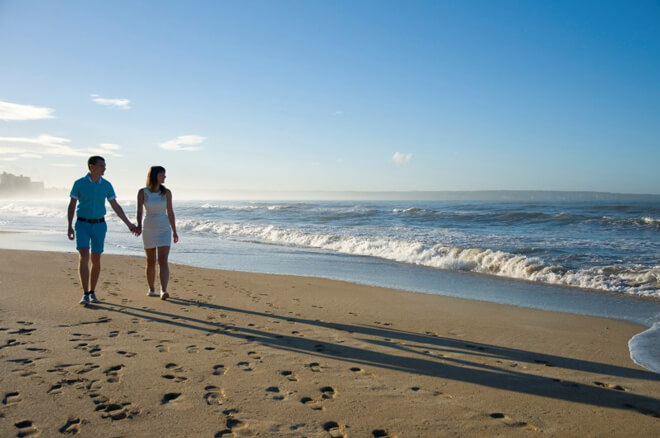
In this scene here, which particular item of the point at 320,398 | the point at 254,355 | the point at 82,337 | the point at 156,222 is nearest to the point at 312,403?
the point at 320,398

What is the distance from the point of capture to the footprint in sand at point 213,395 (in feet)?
9.28

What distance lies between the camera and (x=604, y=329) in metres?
5.44

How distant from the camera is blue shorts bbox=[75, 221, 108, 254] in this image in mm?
5434

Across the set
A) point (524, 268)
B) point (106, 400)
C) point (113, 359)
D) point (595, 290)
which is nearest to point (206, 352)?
point (113, 359)

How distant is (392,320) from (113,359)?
10.5ft

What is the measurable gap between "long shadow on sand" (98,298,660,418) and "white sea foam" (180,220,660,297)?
5139mm

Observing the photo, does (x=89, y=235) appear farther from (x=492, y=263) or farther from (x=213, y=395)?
(x=492, y=263)

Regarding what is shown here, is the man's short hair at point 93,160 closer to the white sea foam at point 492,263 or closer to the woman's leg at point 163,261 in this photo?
the woman's leg at point 163,261

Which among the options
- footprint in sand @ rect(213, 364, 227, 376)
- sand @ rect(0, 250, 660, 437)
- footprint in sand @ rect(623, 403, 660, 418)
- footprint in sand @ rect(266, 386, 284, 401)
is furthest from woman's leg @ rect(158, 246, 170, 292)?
footprint in sand @ rect(623, 403, 660, 418)

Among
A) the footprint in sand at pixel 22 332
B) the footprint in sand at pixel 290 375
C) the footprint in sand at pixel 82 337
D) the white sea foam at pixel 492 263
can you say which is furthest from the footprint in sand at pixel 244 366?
the white sea foam at pixel 492 263

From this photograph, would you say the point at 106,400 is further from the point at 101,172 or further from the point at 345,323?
the point at 101,172

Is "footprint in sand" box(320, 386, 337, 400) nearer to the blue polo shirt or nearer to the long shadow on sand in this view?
the long shadow on sand

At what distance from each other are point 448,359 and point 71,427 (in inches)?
116

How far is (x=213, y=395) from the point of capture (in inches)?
115
